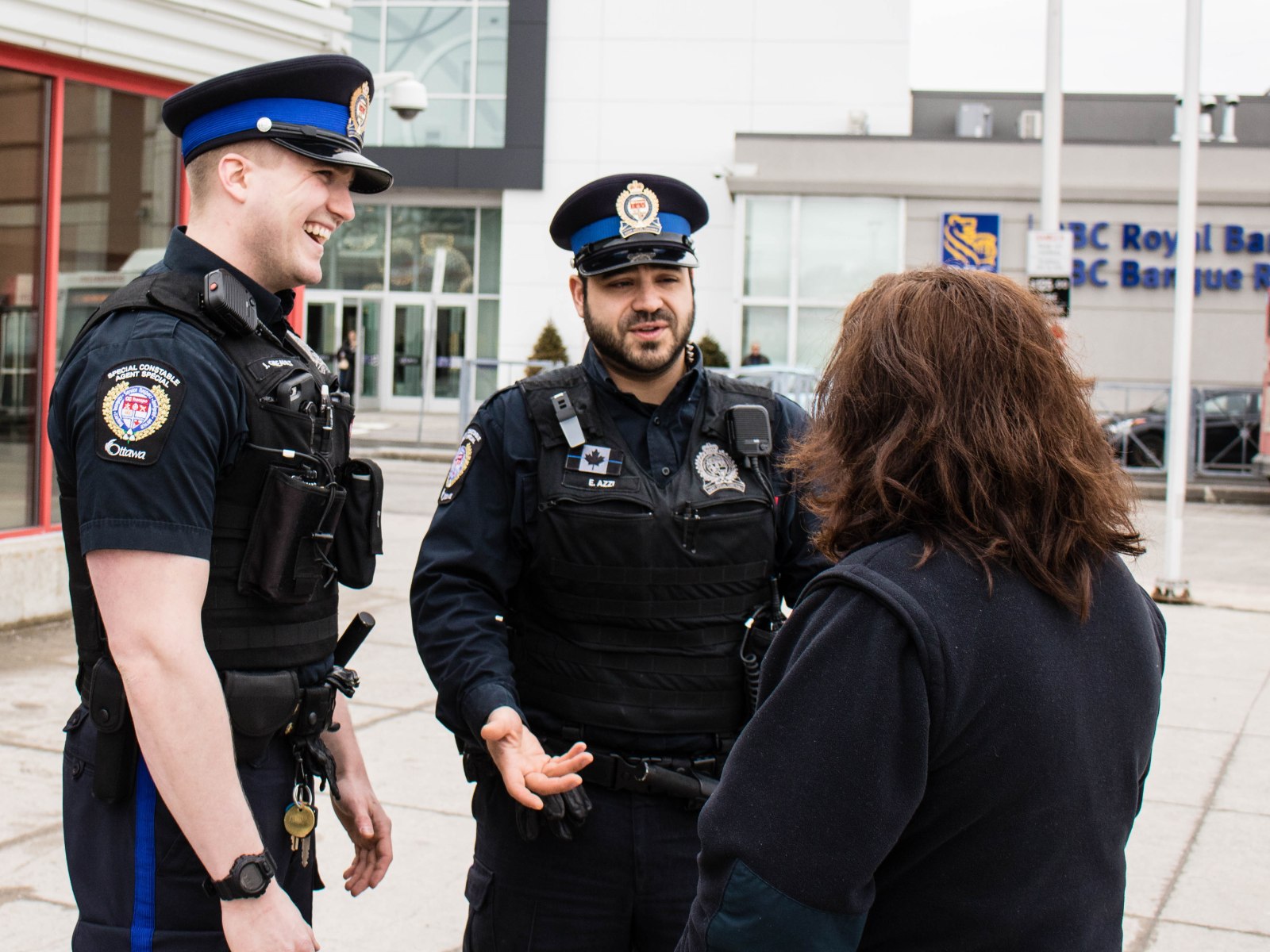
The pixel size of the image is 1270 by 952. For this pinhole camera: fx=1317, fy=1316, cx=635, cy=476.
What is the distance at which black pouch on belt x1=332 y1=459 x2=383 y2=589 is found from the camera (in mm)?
2361

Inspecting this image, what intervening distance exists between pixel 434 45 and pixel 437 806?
89.5 ft

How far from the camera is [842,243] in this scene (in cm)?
2600

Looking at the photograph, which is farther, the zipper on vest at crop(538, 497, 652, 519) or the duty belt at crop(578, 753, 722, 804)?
the zipper on vest at crop(538, 497, 652, 519)

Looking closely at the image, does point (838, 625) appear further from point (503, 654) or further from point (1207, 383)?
point (1207, 383)

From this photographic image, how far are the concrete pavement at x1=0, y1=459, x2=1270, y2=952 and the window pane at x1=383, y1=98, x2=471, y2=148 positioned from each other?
2248 centimetres

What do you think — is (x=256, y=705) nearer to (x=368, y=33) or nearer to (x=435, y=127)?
(x=435, y=127)

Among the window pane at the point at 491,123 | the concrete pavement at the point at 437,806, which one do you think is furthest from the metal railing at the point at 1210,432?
the window pane at the point at 491,123

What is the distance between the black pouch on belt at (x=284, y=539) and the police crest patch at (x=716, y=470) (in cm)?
94

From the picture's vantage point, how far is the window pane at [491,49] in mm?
29344

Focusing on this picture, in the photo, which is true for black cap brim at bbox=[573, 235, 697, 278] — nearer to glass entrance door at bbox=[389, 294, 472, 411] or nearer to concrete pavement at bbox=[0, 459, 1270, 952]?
concrete pavement at bbox=[0, 459, 1270, 952]

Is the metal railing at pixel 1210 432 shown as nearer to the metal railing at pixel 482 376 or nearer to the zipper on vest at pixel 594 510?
the metal railing at pixel 482 376

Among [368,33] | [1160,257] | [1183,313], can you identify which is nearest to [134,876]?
Answer: [1183,313]

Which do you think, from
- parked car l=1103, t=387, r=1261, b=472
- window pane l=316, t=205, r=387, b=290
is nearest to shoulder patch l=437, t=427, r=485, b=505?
parked car l=1103, t=387, r=1261, b=472

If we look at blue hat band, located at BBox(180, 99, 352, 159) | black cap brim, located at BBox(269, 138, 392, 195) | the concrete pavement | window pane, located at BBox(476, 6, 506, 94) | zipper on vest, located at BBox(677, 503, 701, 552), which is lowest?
the concrete pavement
